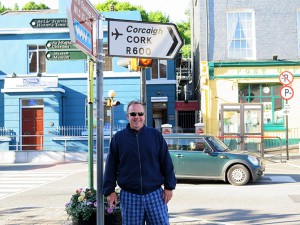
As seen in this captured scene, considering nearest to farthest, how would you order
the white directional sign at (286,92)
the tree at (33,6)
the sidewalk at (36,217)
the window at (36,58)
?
1. the sidewalk at (36,217)
2. the white directional sign at (286,92)
3. the window at (36,58)
4. the tree at (33,6)

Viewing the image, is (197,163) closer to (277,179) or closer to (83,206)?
(277,179)

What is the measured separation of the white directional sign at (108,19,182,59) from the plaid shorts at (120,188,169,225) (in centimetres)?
154

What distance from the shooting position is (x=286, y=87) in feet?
56.3

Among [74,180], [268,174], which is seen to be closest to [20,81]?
[74,180]

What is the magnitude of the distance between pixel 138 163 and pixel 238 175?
8131 millimetres

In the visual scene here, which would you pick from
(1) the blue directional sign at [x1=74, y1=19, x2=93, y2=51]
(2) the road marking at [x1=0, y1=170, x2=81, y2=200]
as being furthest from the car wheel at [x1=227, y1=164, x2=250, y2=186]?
(1) the blue directional sign at [x1=74, y1=19, x2=93, y2=51]

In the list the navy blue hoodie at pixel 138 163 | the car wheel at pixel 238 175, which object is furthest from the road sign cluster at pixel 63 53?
the car wheel at pixel 238 175

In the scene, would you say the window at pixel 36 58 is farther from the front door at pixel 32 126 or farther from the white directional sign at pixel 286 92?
the white directional sign at pixel 286 92

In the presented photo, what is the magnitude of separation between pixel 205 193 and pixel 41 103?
14543 mm

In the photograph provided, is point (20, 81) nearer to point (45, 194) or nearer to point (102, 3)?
point (45, 194)

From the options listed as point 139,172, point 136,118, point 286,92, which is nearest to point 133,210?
point 139,172

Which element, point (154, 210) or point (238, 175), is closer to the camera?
point (154, 210)

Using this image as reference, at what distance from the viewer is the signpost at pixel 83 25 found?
3.55m

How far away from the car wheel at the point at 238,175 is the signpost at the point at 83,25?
8309 mm
